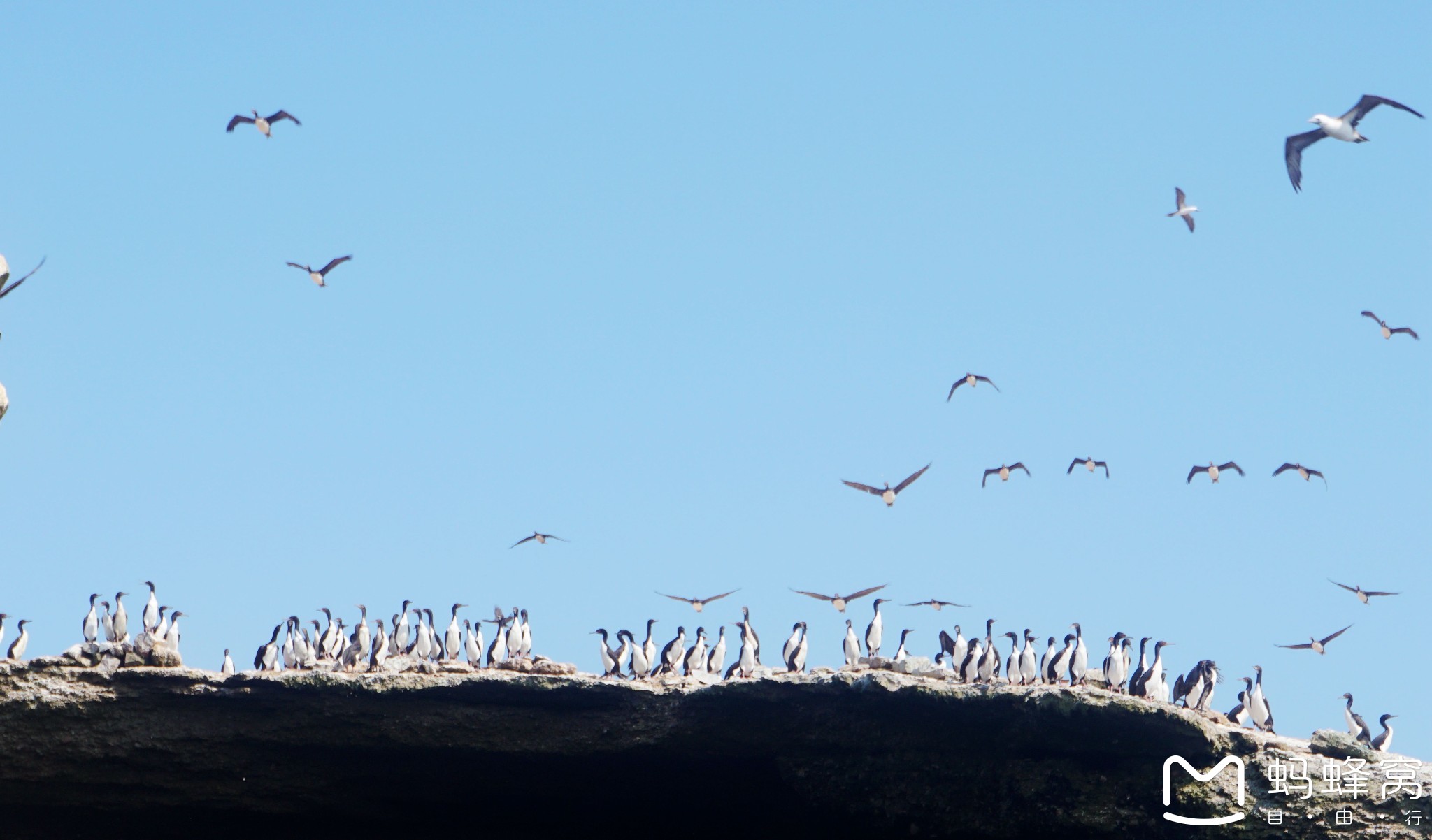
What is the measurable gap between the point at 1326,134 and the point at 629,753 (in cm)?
1347

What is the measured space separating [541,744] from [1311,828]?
1099 cm

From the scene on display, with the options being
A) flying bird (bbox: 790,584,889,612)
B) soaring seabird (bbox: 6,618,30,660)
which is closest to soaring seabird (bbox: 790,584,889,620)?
flying bird (bbox: 790,584,889,612)

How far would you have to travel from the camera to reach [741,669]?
24078 mm

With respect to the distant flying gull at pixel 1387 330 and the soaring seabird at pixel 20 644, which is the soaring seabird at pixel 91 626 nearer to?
the soaring seabird at pixel 20 644

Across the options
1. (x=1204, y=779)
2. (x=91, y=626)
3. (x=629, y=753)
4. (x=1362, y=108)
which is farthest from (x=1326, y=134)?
(x=91, y=626)

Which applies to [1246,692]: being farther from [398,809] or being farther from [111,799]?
[111,799]

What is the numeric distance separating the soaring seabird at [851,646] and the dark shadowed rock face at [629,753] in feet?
22.1

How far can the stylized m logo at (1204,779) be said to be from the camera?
70.7 ft

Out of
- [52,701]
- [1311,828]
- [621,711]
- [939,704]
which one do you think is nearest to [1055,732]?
[939,704]

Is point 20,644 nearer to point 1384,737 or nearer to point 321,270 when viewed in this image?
point 321,270

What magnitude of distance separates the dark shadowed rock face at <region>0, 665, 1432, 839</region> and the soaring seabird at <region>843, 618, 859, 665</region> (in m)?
6.73

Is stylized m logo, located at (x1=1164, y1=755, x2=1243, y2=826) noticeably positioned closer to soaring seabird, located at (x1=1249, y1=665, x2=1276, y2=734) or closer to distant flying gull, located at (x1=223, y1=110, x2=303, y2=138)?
soaring seabird, located at (x1=1249, y1=665, x2=1276, y2=734)

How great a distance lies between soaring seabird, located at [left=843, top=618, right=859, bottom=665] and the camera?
1245 inches

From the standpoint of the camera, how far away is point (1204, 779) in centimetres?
2161
